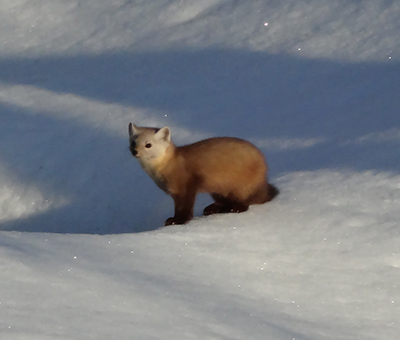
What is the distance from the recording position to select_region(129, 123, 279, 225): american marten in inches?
217

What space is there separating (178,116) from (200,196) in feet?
6.27

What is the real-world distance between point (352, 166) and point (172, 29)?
4964mm

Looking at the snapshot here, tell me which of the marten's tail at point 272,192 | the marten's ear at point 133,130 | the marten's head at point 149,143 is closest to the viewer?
the marten's head at point 149,143

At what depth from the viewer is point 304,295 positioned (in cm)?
437

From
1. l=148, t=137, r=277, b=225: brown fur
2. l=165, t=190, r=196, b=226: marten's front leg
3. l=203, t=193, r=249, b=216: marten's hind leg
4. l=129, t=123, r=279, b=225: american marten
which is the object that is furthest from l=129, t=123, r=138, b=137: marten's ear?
l=203, t=193, r=249, b=216: marten's hind leg

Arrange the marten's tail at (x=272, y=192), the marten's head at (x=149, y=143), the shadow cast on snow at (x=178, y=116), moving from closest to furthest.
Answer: the marten's head at (x=149, y=143), the marten's tail at (x=272, y=192), the shadow cast on snow at (x=178, y=116)

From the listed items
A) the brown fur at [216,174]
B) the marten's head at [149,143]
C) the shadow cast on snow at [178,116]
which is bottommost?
the shadow cast on snow at [178,116]

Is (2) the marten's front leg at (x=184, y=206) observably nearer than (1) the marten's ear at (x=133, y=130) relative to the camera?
Yes

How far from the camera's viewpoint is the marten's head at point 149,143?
5.48m

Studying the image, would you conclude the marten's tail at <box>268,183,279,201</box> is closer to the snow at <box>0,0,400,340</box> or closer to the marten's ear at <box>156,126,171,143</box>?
the snow at <box>0,0,400,340</box>

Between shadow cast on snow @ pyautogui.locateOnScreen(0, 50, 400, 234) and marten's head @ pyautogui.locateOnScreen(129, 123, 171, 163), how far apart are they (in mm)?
940

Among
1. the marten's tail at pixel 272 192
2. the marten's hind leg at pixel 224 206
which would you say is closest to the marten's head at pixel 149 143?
the marten's hind leg at pixel 224 206

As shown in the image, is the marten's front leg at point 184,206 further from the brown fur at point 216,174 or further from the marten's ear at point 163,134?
the marten's ear at point 163,134

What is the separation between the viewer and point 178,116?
329 inches
